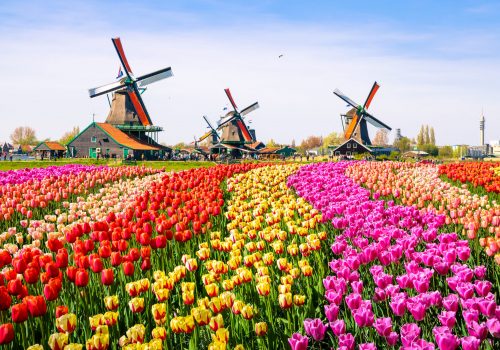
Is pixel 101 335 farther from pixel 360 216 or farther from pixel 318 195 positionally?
pixel 318 195

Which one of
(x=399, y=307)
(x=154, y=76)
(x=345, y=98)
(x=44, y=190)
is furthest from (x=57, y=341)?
(x=345, y=98)

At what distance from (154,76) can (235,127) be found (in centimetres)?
2072

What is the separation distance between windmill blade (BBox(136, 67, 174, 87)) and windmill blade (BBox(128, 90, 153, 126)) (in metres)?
1.37

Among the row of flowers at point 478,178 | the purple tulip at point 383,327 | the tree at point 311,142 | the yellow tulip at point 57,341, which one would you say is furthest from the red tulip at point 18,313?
the tree at point 311,142

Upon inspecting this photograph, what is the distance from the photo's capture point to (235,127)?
7319 cm

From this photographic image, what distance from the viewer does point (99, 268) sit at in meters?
4.52

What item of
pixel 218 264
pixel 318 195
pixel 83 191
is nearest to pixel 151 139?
pixel 83 191

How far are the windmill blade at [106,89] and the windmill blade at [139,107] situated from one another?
1.49 m

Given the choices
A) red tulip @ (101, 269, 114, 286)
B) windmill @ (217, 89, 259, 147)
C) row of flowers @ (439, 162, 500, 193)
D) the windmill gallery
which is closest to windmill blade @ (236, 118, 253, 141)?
windmill @ (217, 89, 259, 147)

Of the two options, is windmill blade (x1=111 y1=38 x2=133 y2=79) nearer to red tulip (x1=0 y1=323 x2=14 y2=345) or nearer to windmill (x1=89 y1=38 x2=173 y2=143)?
windmill (x1=89 y1=38 x2=173 y2=143)

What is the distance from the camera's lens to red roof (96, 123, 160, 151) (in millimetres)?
55234

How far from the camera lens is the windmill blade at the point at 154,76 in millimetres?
53769

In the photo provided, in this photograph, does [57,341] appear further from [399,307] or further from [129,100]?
[129,100]

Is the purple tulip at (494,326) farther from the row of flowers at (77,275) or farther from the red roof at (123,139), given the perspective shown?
the red roof at (123,139)
